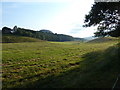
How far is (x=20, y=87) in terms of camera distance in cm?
989

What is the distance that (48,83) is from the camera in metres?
10.1

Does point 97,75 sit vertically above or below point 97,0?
below

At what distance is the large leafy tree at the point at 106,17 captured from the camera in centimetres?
1722

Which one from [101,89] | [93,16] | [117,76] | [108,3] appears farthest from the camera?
[93,16]

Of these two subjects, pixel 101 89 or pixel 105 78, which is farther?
pixel 105 78

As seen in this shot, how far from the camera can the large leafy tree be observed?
1722 centimetres

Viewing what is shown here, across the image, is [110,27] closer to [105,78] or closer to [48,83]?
[105,78]

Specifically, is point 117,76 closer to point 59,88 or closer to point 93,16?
point 59,88

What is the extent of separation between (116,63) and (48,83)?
648cm

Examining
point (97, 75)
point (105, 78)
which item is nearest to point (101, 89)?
point (105, 78)

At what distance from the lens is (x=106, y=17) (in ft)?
60.8

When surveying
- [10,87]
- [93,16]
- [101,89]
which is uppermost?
[93,16]

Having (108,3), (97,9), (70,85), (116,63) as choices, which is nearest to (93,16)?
(97,9)

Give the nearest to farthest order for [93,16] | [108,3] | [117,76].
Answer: [117,76]
[108,3]
[93,16]
